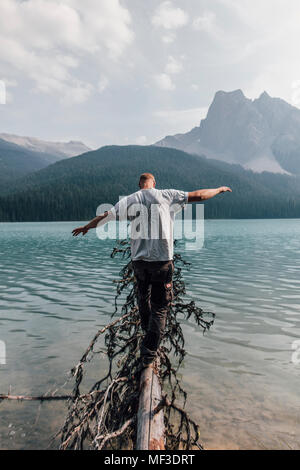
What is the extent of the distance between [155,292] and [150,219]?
1.20m

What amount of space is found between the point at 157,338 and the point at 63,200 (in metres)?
181

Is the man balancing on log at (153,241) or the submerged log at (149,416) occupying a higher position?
the man balancing on log at (153,241)

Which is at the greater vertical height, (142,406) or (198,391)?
(142,406)

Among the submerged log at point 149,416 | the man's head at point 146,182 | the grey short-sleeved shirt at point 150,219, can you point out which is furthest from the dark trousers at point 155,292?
the man's head at point 146,182

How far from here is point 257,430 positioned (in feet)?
18.3

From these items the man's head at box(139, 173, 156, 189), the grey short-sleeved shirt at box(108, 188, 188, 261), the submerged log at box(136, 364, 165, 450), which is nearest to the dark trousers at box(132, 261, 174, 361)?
the grey short-sleeved shirt at box(108, 188, 188, 261)

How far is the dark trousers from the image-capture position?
500cm

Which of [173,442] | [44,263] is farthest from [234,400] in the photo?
[44,263]

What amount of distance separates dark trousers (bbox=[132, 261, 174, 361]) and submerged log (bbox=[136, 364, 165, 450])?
0.39 metres

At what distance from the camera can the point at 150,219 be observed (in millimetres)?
4980

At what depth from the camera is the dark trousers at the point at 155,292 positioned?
5000 mm

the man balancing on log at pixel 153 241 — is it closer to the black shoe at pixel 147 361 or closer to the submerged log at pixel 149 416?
the black shoe at pixel 147 361

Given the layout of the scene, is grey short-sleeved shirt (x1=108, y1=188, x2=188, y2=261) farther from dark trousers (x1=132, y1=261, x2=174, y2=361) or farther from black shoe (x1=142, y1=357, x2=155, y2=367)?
black shoe (x1=142, y1=357, x2=155, y2=367)
